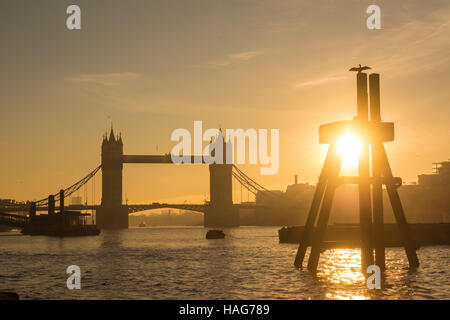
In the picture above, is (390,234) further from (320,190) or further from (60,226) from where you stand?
(60,226)

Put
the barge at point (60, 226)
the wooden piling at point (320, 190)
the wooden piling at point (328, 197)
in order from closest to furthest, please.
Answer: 1. the wooden piling at point (328, 197)
2. the wooden piling at point (320, 190)
3. the barge at point (60, 226)

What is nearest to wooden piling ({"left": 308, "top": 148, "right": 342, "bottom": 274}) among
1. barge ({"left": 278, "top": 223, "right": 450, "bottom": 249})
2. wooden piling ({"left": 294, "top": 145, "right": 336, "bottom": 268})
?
wooden piling ({"left": 294, "top": 145, "right": 336, "bottom": 268})

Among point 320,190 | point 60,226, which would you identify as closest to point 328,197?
point 320,190

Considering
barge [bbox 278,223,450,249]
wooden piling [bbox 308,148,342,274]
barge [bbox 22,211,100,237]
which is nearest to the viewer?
wooden piling [bbox 308,148,342,274]

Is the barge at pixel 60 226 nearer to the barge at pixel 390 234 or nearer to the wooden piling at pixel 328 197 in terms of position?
the barge at pixel 390 234

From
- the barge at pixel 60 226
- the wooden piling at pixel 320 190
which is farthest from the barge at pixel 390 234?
the barge at pixel 60 226

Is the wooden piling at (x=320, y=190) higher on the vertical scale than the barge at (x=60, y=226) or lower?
higher

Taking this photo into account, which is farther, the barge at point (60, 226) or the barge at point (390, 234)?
the barge at point (60, 226)

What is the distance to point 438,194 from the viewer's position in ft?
655

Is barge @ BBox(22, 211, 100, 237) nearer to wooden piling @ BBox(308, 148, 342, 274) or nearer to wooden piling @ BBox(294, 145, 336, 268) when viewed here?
wooden piling @ BBox(294, 145, 336, 268)

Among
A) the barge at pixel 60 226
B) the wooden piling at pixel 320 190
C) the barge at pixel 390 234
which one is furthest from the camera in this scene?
the barge at pixel 60 226
